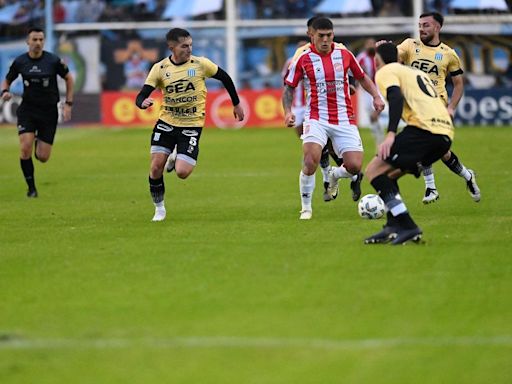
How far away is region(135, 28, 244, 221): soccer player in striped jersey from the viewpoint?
45.9 ft

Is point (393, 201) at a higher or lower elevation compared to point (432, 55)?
lower

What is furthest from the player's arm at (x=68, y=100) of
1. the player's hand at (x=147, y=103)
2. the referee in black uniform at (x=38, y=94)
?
the player's hand at (x=147, y=103)

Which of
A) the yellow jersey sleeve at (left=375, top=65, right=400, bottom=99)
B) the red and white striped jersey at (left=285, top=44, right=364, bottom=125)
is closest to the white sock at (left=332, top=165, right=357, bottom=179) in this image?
the red and white striped jersey at (left=285, top=44, right=364, bottom=125)

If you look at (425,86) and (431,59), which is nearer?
(425,86)

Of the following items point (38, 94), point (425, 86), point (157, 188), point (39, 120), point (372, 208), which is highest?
point (425, 86)

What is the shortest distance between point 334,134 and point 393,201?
2713 mm

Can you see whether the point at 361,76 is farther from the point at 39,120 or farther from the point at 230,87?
the point at 39,120

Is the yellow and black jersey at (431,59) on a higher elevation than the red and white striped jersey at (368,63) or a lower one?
higher

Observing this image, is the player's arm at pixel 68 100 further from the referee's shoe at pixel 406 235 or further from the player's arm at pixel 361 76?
the referee's shoe at pixel 406 235

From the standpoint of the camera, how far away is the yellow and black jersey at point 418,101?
36.5 ft

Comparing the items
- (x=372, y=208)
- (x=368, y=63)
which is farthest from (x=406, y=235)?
(x=368, y=63)

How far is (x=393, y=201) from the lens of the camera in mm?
11219

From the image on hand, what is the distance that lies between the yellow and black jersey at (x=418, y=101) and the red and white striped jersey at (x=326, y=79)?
2391 mm

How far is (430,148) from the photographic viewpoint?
11.3m
